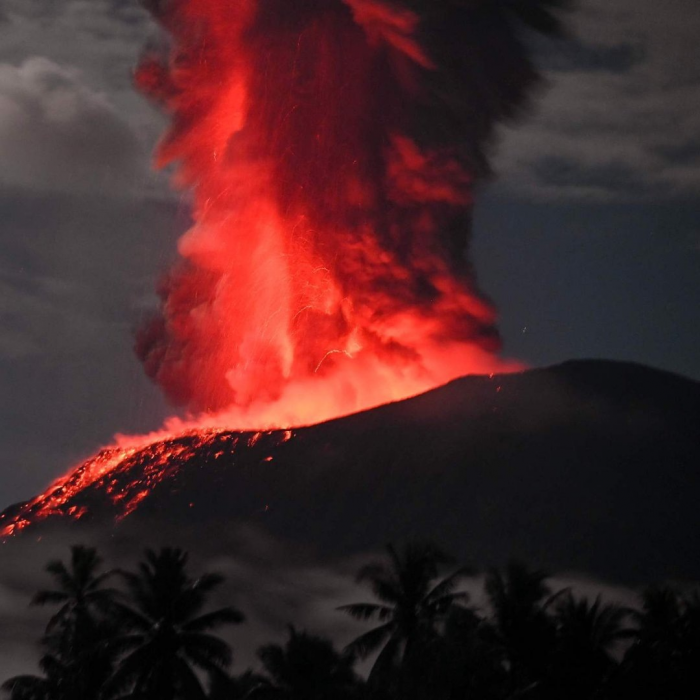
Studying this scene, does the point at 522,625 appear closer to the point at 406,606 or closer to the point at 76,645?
the point at 406,606

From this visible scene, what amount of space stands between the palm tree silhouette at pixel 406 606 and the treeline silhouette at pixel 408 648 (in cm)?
5

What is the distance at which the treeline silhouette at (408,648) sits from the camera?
36062mm

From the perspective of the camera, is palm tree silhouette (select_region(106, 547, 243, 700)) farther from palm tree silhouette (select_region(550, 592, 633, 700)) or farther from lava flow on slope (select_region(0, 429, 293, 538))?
lava flow on slope (select_region(0, 429, 293, 538))

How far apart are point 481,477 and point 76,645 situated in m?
50.7

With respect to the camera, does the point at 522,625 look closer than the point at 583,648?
No

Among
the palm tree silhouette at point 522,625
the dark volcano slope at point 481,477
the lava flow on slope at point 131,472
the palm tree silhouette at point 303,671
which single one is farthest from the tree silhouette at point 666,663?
the lava flow on slope at point 131,472

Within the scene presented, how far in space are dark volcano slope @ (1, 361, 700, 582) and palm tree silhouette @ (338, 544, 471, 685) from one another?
36.3 metres

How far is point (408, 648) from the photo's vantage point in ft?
144

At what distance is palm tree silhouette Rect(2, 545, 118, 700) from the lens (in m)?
42.8

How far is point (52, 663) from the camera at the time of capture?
46.1 metres

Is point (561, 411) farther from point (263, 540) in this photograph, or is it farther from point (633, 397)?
point (263, 540)

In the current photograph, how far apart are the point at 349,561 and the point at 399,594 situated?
43.5m

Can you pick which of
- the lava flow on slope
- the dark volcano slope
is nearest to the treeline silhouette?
the dark volcano slope

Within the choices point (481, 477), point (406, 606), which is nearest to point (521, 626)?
point (406, 606)
